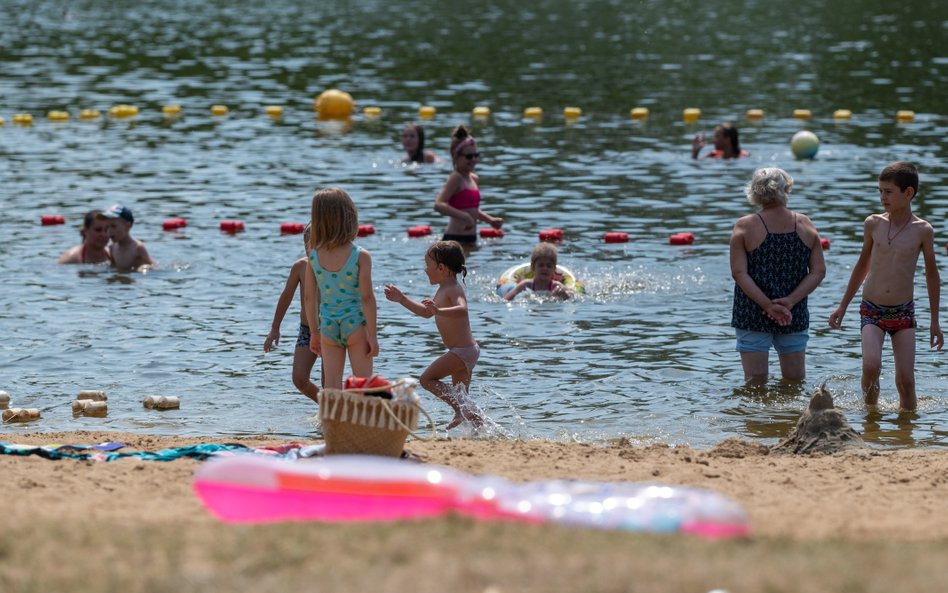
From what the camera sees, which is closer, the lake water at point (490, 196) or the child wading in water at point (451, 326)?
the child wading in water at point (451, 326)

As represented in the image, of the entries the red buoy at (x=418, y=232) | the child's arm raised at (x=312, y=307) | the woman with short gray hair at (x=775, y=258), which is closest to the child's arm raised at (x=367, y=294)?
the child's arm raised at (x=312, y=307)

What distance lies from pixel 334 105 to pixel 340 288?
786 inches

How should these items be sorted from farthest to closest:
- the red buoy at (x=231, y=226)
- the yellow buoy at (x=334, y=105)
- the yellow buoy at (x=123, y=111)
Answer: the yellow buoy at (x=123, y=111) → the yellow buoy at (x=334, y=105) → the red buoy at (x=231, y=226)

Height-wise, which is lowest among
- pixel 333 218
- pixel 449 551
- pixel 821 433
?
pixel 821 433

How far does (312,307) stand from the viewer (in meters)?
9.21

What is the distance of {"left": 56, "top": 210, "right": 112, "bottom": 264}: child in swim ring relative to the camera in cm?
1634

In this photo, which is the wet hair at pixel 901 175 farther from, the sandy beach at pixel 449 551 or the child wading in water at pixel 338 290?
the child wading in water at pixel 338 290

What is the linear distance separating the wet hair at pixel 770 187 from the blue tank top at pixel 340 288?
2.87 meters

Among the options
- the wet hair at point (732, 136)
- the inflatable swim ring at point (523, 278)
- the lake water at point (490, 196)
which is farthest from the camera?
the wet hair at point (732, 136)

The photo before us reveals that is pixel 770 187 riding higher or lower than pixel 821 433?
higher

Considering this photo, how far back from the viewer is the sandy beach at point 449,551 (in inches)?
205

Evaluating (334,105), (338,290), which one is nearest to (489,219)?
(338,290)

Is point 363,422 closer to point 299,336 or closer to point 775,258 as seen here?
point 299,336

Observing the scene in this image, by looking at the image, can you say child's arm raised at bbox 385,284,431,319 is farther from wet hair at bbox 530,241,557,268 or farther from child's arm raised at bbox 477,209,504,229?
child's arm raised at bbox 477,209,504,229
